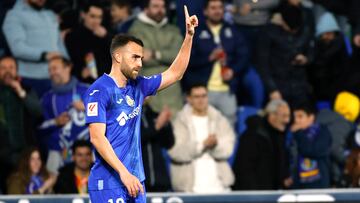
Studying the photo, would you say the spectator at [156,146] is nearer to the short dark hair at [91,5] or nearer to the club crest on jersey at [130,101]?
the short dark hair at [91,5]

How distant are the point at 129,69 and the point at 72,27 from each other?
6216 millimetres

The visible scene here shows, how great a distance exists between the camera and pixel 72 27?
552 inches

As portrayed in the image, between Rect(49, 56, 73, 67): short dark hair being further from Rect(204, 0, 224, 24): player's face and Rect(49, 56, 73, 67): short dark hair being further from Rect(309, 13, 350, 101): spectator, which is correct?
Rect(309, 13, 350, 101): spectator

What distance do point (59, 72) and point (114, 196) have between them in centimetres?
552

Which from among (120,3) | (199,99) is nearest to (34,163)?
(199,99)

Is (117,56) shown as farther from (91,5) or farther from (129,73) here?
(91,5)

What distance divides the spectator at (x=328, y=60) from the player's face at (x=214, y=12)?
1597 mm

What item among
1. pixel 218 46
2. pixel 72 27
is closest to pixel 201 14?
pixel 218 46

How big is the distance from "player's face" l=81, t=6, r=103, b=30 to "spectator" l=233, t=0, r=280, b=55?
1.93 m

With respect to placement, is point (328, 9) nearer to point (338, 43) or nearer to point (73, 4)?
point (338, 43)

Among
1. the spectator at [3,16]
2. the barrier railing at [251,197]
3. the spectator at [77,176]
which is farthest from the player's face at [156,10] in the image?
the barrier railing at [251,197]

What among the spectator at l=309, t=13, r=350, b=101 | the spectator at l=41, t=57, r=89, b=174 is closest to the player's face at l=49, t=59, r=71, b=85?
the spectator at l=41, t=57, r=89, b=174

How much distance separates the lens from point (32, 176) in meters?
12.6

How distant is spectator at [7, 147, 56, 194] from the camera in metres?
12.6
